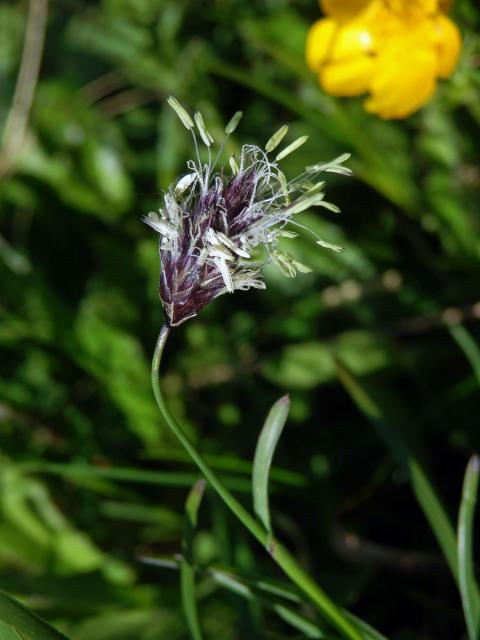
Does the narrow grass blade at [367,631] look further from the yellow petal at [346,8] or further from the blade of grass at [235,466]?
the yellow petal at [346,8]

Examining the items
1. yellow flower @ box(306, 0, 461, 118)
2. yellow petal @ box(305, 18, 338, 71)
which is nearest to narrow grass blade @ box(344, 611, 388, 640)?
yellow flower @ box(306, 0, 461, 118)

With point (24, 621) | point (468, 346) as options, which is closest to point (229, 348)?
point (468, 346)

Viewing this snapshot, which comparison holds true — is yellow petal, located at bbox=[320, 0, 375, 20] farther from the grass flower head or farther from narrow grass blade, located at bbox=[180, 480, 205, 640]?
narrow grass blade, located at bbox=[180, 480, 205, 640]

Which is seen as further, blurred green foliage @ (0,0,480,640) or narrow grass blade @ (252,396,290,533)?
blurred green foliage @ (0,0,480,640)

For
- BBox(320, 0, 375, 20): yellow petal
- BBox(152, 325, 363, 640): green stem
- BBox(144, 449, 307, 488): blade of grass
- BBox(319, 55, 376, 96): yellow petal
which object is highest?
BBox(320, 0, 375, 20): yellow petal

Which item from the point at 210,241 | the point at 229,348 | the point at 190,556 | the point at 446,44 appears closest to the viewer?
the point at 210,241

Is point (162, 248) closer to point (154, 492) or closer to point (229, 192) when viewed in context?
point (229, 192)

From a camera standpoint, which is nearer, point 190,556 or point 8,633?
point 8,633

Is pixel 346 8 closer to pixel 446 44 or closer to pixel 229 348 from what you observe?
pixel 446 44
